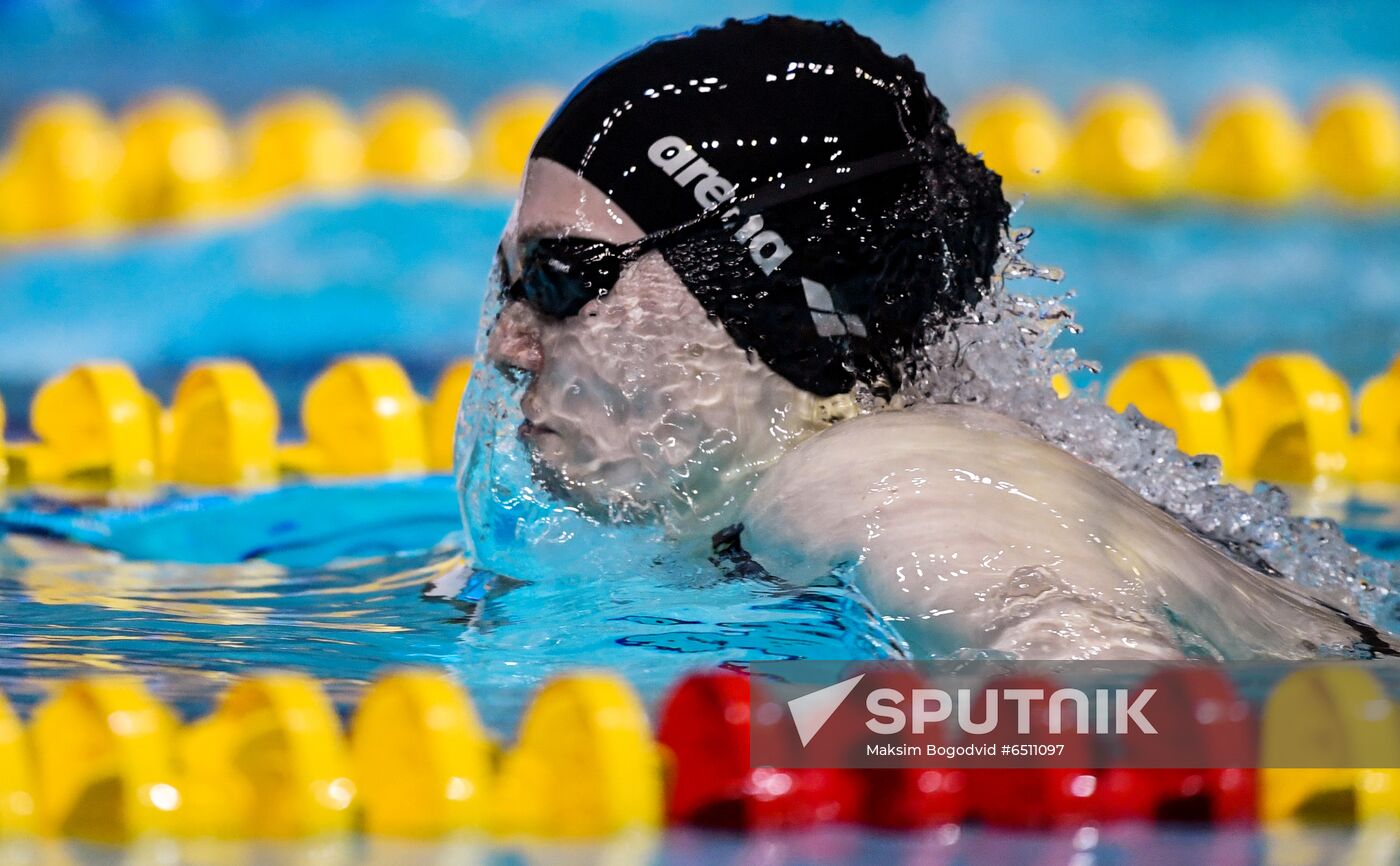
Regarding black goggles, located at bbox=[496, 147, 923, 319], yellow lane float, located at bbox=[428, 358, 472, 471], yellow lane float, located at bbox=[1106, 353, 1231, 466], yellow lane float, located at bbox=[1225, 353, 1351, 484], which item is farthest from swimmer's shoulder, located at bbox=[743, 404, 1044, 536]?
yellow lane float, located at bbox=[428, 358, 472, 471]

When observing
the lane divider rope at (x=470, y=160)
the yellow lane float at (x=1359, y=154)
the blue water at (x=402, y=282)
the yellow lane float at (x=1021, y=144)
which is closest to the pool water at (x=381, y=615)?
the blue water at (x=402, y=282)

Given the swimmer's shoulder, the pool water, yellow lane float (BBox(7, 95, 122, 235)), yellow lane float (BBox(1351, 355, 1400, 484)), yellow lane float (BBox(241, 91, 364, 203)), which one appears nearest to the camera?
the swimmer's shoulder

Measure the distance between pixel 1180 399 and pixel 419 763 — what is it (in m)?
2.00

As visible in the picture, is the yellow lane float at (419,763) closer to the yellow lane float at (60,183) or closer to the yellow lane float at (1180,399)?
the yellow lane float at (1180,399)

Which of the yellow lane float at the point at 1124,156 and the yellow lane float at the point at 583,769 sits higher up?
the yellow lane float at the point at 1124,156

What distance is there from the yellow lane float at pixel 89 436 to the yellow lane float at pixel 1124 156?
12.0ft

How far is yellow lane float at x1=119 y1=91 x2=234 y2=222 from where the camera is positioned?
6.00 metres

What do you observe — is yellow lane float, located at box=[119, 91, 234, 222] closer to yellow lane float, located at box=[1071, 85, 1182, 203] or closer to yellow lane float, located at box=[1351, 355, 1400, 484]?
yellow lane float, located at box=[1071, 85, 1182, 203]

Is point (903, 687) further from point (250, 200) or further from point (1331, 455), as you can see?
point (250, 200)

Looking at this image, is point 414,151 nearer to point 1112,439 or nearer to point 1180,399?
point 1180,399

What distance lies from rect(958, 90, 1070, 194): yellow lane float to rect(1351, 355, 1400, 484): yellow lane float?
2.51 m

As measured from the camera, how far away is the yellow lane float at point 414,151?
6.18m

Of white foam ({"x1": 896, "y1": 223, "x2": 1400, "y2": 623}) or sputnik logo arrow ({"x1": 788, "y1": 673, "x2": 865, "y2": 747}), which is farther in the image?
white foam ({"x1": 896, "y1": 223, "x2": 1400, "y2": 623})

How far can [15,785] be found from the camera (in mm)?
1557
